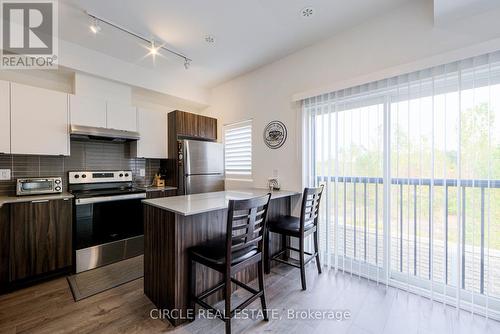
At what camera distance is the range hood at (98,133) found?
2.69m

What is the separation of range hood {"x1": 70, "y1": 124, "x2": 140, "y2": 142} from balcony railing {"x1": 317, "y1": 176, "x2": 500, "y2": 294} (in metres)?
2.75

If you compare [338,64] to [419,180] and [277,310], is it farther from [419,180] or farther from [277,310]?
[277,310]

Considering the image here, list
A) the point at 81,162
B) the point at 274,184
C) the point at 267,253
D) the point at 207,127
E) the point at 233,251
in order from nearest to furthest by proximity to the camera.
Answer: the point at 233,251
the point at 267,253
the point at 81,162
the point at 274,184
the point at 207,127

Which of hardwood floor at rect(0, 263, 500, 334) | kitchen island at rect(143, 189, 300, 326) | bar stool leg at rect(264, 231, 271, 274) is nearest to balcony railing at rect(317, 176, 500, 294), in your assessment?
hardwood floor at rect(0, 263, 500, 334)

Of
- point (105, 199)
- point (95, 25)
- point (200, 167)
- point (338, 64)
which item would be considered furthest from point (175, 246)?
point (338, 64)

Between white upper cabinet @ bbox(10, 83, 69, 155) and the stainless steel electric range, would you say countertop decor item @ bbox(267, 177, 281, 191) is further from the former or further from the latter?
white upper cabinet @ bbox(10, 83, 69, 155)

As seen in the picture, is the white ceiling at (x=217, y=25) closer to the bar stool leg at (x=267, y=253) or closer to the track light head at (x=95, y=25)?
the track light head at (x=95, y=25)

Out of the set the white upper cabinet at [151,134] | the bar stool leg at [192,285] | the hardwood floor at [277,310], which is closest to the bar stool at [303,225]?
the hardwood floor at [277,310]

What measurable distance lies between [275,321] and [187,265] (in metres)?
0.85

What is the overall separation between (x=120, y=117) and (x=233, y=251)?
2675 mm

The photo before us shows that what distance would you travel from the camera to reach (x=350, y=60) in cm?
250

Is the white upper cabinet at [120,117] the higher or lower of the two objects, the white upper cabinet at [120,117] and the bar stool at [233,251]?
the higher

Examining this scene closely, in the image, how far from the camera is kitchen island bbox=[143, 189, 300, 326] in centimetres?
170

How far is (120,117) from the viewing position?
10.3ft
